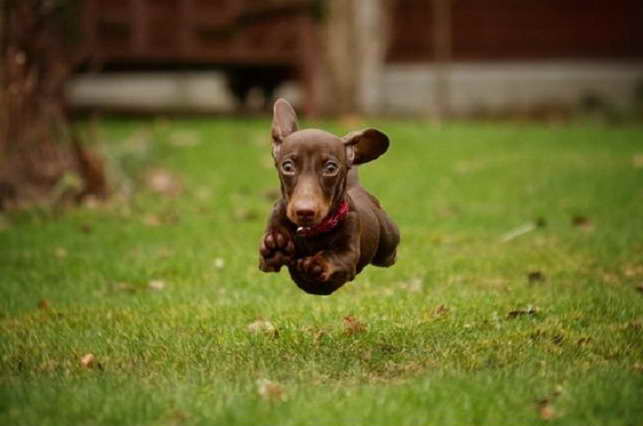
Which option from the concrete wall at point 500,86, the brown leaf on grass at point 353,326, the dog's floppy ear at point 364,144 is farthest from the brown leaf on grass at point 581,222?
the concrete wall at point 500,86

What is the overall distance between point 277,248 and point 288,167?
0.32m

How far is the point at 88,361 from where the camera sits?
4145 millimetres

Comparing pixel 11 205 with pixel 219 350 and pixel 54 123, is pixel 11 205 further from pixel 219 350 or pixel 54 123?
pixel 219 350

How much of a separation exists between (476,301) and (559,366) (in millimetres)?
1196

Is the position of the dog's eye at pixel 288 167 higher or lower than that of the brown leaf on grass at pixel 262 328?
higher

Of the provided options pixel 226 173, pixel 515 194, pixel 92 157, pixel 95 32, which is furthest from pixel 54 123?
pixel 95 32

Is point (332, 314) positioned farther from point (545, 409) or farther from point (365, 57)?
point (365, 57)

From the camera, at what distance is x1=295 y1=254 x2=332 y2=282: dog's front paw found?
3.57 m

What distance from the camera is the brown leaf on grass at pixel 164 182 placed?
32.7ft

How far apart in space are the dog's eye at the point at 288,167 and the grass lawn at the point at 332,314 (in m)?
0.80

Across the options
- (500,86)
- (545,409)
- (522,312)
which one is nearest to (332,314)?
(522,312)

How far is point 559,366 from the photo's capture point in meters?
3.95

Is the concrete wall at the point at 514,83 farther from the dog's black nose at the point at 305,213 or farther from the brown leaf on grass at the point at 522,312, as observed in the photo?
the dog's black nose at the point at 305,213

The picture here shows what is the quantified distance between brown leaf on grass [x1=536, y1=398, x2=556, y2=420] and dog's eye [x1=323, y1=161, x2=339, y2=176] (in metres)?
1.12
